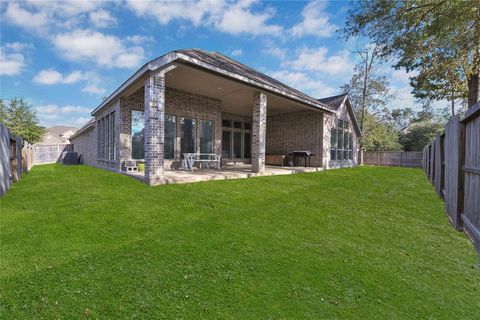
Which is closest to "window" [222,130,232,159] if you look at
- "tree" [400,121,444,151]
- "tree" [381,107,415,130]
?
"tree" [400,121,444,151]

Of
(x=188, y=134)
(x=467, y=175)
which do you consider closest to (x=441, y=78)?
(x=467, y=175)

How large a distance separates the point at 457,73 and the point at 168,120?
13812 millimetres

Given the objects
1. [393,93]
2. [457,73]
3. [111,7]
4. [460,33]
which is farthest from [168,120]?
[393,93]

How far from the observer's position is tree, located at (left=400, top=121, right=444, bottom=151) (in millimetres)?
26350

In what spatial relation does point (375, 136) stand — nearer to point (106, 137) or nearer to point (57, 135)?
point (106, 137)

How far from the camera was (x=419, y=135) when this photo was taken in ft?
91.5

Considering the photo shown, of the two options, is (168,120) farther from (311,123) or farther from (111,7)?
(311,123)

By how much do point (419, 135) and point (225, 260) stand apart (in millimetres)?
33645

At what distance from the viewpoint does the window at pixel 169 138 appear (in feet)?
31.7

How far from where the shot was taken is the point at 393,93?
25094mm

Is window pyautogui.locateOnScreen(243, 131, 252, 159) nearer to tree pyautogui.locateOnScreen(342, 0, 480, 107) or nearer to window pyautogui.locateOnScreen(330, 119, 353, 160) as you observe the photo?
window pyautogui.locateOnScreen(330, 119, 353, 160)

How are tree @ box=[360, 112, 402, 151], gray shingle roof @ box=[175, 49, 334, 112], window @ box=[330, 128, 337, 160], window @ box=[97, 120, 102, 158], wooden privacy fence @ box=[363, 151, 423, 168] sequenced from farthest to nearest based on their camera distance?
1. tree @ box=[360, 112, 402, 151]
2. wooden privacy fence @ box=[363, 151, 423, 168]
3. window @ box=[330, 128, 337, 160]
4. window @ box=[97, 120, 102, 158]
5. gray shingle roof @ box=[175, 49, 334, 112]

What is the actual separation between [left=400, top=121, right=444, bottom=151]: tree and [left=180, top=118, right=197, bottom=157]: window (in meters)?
27.9

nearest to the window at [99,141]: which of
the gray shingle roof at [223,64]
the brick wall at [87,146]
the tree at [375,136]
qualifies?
→ the brick wall at [87,146]
